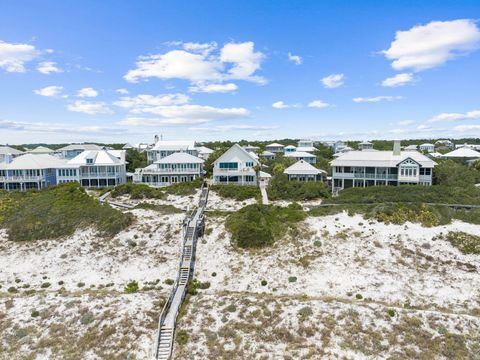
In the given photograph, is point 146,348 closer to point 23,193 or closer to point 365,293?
point 365,293

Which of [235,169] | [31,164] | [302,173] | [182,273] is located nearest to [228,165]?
[235,169]

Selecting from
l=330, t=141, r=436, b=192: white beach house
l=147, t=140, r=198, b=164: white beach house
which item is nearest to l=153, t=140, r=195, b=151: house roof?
l=147, t=140, r=198, b=164: white beach house

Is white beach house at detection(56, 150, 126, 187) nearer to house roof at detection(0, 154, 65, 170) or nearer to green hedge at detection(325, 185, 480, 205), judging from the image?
house roof at detection(0, 154, 65, 170)

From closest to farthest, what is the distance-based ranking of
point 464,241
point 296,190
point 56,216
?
point 464,241
point 56,216
point 296,190

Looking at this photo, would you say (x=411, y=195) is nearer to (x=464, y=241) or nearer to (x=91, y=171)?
(x=464, y=241)

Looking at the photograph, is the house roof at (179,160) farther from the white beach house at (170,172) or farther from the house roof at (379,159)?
the house roof at (379,159)

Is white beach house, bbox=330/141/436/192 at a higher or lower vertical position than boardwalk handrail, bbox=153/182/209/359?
higher

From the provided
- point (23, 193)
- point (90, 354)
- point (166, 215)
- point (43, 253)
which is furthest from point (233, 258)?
point (23, 193)
